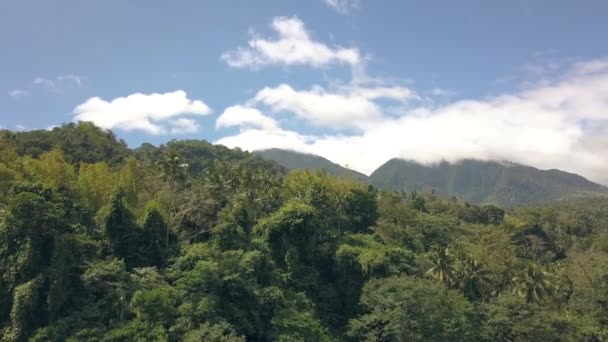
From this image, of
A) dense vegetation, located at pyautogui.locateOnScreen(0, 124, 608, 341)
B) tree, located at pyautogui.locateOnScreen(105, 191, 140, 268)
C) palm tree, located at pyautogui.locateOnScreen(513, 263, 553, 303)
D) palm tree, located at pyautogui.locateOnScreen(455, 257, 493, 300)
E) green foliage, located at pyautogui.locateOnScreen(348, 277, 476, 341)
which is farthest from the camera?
palm tree, located at pyautogui.locateOnScreen(455, 257, 493, 300)

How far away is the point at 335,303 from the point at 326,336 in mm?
8943

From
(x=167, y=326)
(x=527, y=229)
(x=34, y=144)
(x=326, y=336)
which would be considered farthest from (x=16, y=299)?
(x=527, y=229)

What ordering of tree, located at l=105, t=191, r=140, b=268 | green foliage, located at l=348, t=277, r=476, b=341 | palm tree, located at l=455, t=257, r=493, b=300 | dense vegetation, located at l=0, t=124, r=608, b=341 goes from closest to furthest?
dense vegetation, located at l=0, t=124, r=608, b=341
green foliage, located at l=348, t=277, r=476, b=341
tree, located at l=105, t=191, r=140, b=268
palm tree, located at l=455, t=257, r=493, b=300

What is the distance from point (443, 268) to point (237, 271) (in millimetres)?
20849

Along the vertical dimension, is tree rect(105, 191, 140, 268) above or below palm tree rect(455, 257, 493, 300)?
above

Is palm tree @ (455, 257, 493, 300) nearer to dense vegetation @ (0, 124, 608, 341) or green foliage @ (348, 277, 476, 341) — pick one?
dense vegetation @ (0, 124, 608, 341)

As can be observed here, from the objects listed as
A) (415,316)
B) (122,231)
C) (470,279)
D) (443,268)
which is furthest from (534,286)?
(122,231)

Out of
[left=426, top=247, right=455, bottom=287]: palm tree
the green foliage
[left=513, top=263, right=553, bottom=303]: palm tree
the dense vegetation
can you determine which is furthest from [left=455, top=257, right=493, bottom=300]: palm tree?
the green foliage

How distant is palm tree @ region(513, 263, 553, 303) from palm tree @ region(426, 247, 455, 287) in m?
6.56

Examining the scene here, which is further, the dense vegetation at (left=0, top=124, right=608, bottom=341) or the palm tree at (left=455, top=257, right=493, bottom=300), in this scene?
the palm tree at (left=455, top=257, right=493, bottom=300)

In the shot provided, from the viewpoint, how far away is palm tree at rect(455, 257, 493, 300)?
47.7 m

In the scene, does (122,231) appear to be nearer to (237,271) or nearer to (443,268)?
(237,271)

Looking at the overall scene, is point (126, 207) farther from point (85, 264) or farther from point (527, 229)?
point (527, 229)

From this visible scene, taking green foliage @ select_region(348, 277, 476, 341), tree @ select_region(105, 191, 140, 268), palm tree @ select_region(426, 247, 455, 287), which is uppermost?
tree @ select_region(105, 191, 140, 268)
